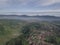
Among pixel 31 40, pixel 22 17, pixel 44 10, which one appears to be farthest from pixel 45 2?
pixel 31 40

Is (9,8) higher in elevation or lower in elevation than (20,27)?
higher

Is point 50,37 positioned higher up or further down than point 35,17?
further down

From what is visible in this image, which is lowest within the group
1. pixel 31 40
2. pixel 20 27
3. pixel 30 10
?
pixel 31 40

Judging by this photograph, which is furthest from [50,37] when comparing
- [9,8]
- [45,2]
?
[9,8]

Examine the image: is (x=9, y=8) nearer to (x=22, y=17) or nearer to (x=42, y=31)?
(x=22, y=17)

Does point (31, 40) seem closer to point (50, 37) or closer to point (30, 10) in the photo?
point (50, 37)
